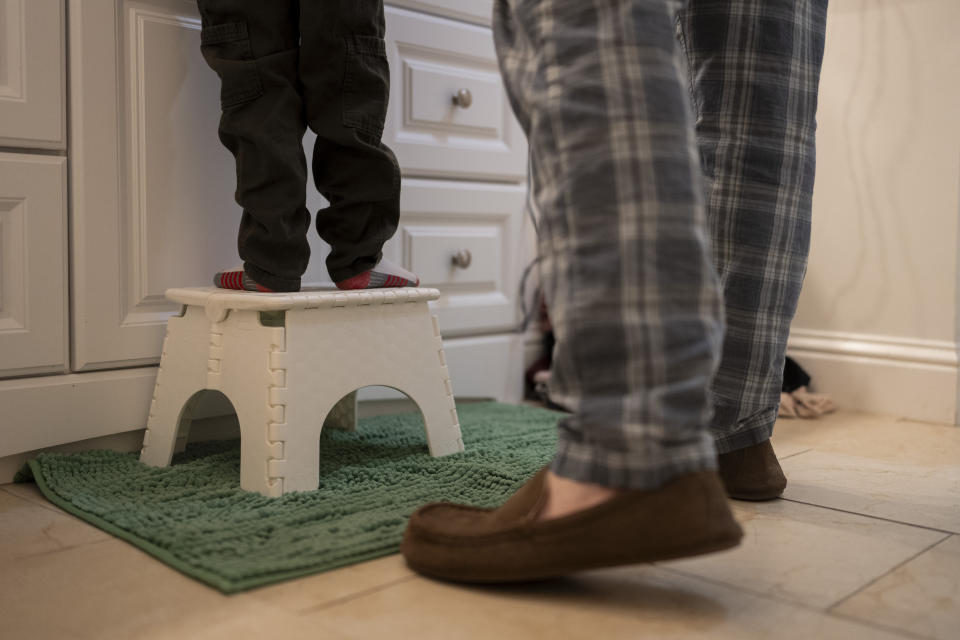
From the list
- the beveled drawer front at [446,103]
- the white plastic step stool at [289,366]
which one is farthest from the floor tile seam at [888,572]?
the beveled drawer front at [446,103]

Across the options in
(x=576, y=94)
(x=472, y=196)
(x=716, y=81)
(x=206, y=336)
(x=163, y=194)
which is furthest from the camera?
(x=472, y=196)

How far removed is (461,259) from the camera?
1561mm

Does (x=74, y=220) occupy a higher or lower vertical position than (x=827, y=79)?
lower

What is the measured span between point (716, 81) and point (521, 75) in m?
0.34

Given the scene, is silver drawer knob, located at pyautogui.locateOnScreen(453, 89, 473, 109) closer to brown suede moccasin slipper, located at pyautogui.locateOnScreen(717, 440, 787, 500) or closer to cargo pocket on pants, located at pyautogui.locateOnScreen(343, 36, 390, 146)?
cargo pocket on pants, located at pyautogui.locateOnScreen(343, 36, 390, 146)

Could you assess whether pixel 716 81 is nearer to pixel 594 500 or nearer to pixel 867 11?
pixel 594 500

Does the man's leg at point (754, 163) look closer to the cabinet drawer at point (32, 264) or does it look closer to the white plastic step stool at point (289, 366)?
the white plastic step stool at point (289, 366)

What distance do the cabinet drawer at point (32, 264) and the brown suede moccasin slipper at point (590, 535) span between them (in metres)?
0.62

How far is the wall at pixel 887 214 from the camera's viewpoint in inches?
60.1

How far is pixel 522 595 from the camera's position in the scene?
2.37 ft

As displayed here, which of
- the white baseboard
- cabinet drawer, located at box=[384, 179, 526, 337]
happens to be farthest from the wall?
cabinet drawer, located at box=[384, 179, 526, 337]

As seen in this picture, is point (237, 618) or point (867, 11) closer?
point (237, 618)

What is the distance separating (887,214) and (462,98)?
0.77m

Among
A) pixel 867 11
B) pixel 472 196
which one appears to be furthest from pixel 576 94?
pixel 867 11
